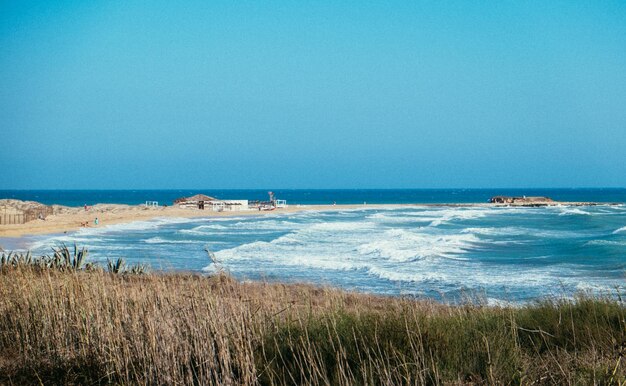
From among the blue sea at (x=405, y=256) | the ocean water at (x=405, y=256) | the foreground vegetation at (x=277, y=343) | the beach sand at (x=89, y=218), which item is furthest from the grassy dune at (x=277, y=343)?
the beach sand at (x=89, y=218)

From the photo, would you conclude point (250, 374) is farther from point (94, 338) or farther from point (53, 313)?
point (53, 313)

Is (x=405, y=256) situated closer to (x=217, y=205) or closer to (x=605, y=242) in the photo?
(x=605, y=242)

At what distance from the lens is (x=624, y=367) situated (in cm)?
529

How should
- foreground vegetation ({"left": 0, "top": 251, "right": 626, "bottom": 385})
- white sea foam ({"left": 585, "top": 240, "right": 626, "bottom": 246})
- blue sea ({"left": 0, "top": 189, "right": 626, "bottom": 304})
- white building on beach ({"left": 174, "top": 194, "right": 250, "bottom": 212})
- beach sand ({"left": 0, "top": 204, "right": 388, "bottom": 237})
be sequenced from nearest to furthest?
foreground vegetation ({"left": 0, "top": 251, "right": 626, "bottom": 385})
blue sea ({"left": 0, "top": 189, "right": 626, "bottom": 304})
white sea foam ({"left": 585, "top": 240, "right": 626, "bottom": 246})
beach sand ({"left": 0, "top": 204, "right": 388, "bottom": 237})
white building on beach ({"left": 174, "top": 194, "right": 250, "bottom": 212})

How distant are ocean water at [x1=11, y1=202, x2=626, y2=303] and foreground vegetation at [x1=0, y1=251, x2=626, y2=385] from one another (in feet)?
11.5

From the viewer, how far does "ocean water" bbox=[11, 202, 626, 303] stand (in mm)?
16969

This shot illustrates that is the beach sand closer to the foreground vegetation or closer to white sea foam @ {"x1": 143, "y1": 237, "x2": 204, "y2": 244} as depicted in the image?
white sea foam @ {"x1": 143, "y1": 237, "x2": 204, "y2": 244}

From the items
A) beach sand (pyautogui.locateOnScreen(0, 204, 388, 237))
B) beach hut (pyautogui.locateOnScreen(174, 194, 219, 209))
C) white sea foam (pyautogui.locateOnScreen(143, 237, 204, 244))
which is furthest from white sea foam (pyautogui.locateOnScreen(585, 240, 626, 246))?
beach hut (pyautogui.locateOnScreen(174, 194, 219, 209))

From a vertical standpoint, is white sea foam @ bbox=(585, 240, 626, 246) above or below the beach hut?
below

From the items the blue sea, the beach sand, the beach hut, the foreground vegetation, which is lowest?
the blue sea

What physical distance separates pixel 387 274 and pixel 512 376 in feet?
48.3

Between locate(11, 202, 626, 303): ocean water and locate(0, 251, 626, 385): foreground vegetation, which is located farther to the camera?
locate(11, 202, 626, 303): ocean water

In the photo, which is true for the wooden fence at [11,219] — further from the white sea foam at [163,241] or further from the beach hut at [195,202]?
the beach hut at [195,202]

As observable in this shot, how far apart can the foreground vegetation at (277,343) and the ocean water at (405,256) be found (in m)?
3.49
